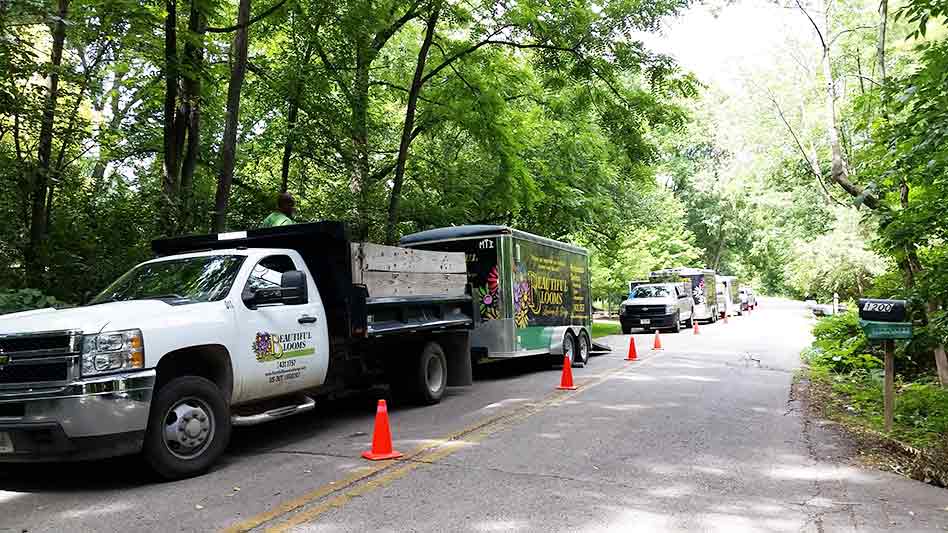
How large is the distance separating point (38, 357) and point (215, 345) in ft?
4.60

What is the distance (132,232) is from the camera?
1198cm

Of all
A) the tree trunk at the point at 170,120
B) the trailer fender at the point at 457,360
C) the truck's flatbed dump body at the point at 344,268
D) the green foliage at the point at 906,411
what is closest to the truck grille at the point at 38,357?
the truck's flatbed dump body at the point at 344,268

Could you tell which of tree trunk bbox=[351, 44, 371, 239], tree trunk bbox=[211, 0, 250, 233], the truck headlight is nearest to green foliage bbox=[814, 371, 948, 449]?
the truck headlight

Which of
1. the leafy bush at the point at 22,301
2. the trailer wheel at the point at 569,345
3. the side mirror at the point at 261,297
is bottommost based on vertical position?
the trailer wheel at the point at 569,345

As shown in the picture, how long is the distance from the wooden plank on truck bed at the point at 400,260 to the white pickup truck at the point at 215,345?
0.03 meters

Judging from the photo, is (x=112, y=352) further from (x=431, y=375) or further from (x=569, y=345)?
(x=569, y=345)

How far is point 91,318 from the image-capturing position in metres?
5.70

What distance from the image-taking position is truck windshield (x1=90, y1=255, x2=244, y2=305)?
6.78m

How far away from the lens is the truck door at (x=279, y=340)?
6801 millimetres

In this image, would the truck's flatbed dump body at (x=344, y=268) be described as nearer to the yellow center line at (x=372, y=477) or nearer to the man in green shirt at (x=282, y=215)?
the man in green shirt at (x=282, y=215)

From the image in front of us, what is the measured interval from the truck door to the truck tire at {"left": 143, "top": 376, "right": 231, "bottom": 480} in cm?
50

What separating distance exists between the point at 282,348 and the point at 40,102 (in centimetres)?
685

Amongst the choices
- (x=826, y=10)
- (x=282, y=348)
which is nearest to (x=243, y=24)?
(x=282, y=348)

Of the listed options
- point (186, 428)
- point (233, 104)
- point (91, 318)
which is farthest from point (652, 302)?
point (91, 318)
